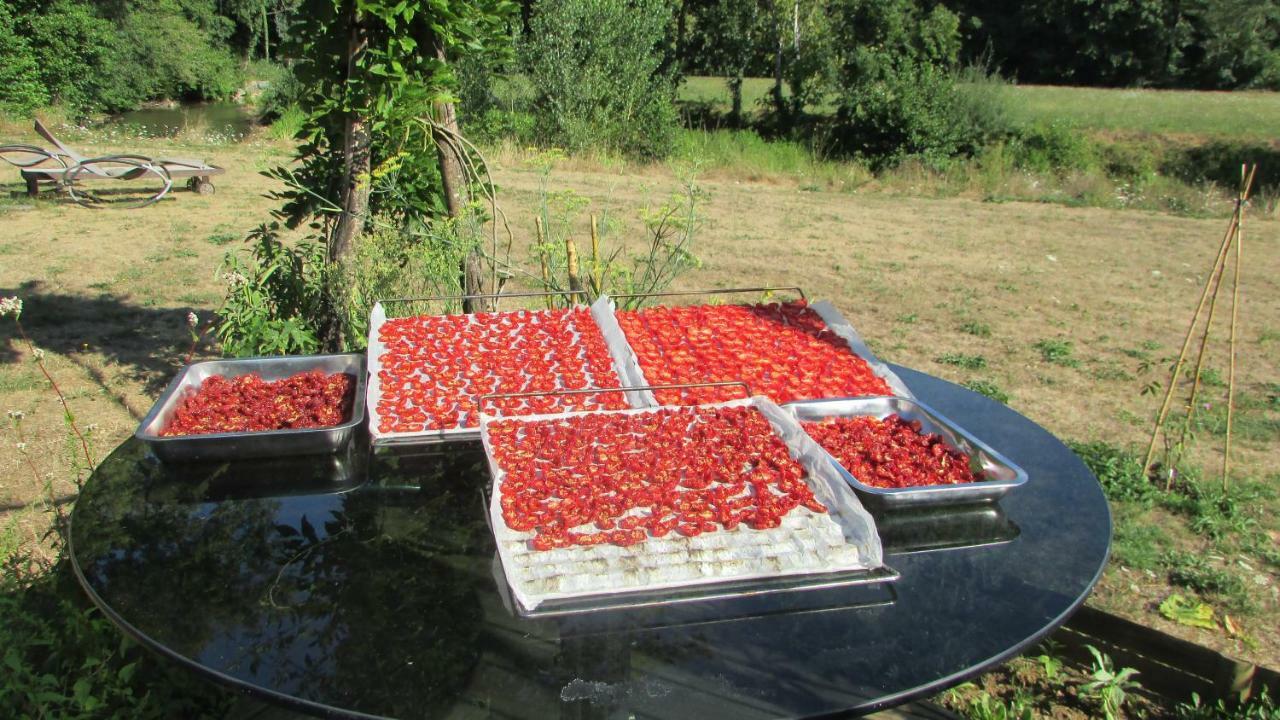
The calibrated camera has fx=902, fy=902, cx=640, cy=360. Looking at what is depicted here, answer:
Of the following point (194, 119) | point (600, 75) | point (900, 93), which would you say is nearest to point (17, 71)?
point (194, 119)

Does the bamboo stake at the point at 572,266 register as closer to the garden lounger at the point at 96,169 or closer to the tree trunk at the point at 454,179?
the tree trunk at the point at 454,179

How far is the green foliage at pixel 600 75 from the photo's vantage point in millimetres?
17844

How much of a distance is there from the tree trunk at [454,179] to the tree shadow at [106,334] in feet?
6.68

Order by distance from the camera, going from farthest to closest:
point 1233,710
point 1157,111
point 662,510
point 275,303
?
point 1157,111, point 275,303, point 1233,710, point 662,510

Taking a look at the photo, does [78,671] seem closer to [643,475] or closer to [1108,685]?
[643,475]

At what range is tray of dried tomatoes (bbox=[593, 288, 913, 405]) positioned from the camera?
2.97m

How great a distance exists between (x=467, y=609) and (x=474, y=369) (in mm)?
1278

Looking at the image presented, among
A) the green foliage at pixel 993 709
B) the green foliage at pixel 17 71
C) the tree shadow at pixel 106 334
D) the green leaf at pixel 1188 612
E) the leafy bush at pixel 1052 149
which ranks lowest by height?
the green leaf at pixel 1188 612

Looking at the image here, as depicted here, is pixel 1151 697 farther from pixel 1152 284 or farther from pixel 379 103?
pixel 1152 284

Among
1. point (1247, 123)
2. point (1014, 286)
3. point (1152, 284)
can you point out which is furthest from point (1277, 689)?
point (1247, 123)

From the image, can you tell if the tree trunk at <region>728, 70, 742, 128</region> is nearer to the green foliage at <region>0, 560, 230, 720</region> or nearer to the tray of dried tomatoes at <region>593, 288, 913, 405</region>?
the tray of dried tomatoes at <region>593, 288, 913, 405</region>

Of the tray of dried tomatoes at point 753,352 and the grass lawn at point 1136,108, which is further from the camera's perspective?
the grass lawn at point 1136,108

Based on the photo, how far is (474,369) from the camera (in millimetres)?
3035

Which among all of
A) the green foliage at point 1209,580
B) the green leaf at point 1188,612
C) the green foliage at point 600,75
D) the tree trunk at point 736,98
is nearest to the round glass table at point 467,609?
the green leaf at point 1188,612
